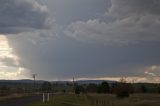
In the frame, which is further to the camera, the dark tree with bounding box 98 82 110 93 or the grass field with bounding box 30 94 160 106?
the dark tree with bounding box 98 82 110 93

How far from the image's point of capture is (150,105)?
69.4m

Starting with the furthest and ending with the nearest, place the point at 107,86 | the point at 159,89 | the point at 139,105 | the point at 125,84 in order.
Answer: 1. the point at 159,89
2. the point at 107,86
3. the point at 125,84
4. the point at 139,105

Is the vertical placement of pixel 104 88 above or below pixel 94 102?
above

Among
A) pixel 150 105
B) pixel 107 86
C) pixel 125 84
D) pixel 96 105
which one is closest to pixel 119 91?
pixel 125 84

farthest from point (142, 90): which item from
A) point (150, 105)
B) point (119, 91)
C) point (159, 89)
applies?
point (150, 105)

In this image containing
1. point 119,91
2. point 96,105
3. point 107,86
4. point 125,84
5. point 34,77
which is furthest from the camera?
point 34,77

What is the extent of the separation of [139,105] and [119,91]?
3965cm

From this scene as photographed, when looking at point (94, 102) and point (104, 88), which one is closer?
point (94, 102)

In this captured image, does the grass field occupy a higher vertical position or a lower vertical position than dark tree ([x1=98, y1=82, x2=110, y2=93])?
lower

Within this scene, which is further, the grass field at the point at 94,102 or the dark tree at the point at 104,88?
the dark tree at the point at 104,88

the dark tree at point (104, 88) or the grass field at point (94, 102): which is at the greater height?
the dark tree at point (104, 88)

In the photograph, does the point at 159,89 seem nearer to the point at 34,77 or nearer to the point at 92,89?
the point at 92,89

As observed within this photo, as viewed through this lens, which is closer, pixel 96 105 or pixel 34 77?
pixel 96 105

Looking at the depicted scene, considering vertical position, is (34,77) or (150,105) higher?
(34,77)
